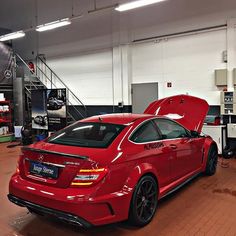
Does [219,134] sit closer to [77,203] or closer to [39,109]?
[77,203]

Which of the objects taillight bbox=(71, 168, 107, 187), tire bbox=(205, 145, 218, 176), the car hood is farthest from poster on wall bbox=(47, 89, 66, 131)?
taillight bbox=(71, 168, 107, 187)

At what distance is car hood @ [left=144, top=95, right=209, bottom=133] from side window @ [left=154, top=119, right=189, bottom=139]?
1.05 m

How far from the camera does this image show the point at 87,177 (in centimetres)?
269

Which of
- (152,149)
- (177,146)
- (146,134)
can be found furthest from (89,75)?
(152,149)

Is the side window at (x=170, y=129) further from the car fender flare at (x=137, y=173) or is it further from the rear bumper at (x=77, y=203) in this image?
the rear bumper at (x=77, y=203)

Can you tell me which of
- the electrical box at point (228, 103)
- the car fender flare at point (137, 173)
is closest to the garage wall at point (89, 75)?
the electrical box at point (228, 103)

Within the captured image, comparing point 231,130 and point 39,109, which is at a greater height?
point 39,109

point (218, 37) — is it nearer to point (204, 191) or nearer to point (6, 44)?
point (204, 191)

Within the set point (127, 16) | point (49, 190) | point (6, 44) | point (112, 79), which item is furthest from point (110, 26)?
point (49, 190)

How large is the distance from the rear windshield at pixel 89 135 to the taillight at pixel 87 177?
42 centimetres

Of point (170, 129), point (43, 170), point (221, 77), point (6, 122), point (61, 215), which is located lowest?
point (61, 215)

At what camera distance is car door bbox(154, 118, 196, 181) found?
3.79m

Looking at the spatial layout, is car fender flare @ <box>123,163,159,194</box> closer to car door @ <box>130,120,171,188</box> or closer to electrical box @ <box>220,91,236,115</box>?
car door @ <box>130,120,171,188</box>

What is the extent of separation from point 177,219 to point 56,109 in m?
6.67
